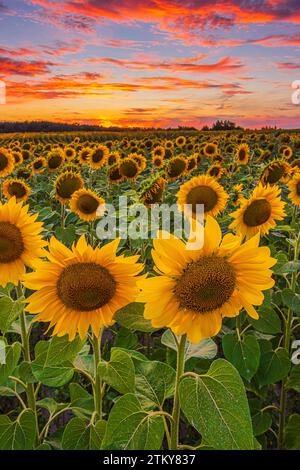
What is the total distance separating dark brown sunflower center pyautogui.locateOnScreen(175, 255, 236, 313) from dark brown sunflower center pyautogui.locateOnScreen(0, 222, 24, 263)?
1.19 m

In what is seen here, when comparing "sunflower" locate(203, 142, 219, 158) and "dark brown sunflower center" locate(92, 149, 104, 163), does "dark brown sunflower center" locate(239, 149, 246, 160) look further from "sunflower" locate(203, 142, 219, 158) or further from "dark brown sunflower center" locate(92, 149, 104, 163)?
"dark brown sunflower center" locate(92, 149, 104, 163)

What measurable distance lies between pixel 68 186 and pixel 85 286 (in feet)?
14.1

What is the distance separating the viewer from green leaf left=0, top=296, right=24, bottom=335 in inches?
81.4

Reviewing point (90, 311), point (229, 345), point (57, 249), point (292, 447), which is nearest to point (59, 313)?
point (90, 311)

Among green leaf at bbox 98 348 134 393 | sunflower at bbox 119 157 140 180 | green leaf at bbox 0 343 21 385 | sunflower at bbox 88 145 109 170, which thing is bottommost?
green leaf at bbox 0 343 21 385

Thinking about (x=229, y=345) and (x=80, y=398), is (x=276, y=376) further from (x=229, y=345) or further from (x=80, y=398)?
(x=80, y=398)

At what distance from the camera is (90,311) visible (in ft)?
5.66

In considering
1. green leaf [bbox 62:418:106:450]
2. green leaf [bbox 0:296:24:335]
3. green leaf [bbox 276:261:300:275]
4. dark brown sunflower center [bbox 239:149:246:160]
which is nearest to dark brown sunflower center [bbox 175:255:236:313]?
green leaf [bbox 62:418:106:450]

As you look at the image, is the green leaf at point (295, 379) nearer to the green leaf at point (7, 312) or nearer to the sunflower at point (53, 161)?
the green leaf at point (7, 312)

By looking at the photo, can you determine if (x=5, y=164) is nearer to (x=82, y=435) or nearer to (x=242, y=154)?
(x=242, y=154)

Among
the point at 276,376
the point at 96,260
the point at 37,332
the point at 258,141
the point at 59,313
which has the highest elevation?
the point at 258,141

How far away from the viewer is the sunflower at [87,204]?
5246mm

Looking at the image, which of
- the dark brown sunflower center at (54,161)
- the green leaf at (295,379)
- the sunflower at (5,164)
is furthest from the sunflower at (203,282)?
the dark brown sunflower center at (54,161)

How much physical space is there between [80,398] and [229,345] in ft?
2.80
